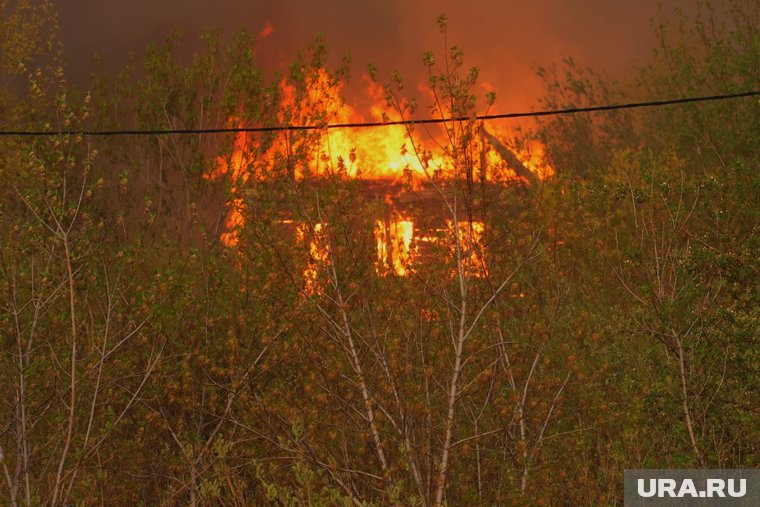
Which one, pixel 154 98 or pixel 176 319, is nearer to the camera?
pixel 176 319

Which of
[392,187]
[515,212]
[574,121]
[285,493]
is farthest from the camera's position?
[392,187]

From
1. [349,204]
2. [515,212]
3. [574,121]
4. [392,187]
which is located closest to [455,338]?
[349,204]

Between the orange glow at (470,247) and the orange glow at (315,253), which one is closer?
the orange glow at (470,247)

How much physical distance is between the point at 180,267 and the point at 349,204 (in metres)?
3.63

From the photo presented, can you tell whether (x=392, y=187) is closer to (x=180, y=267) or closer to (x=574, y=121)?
(x=574, y=121)

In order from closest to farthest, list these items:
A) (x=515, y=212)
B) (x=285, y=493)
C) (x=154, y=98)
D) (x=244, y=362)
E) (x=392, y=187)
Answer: (x=285, y=493) < (x=244, y=362) < (x=154, y=98) < (x=515, y=212) < (x=392, y=187)

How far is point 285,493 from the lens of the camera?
8.52 m

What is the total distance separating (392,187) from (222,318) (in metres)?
34.4

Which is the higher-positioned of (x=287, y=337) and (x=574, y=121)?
(x=574, y=121)

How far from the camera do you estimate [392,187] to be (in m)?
46.9

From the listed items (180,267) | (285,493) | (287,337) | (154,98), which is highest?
(154,98)

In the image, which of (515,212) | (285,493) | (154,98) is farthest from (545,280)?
(515,212)

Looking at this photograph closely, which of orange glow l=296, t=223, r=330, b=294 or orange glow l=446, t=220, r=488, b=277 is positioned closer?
orange glow l=446, t=220, r=488, b=277

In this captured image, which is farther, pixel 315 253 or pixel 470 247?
pixel 315 253
